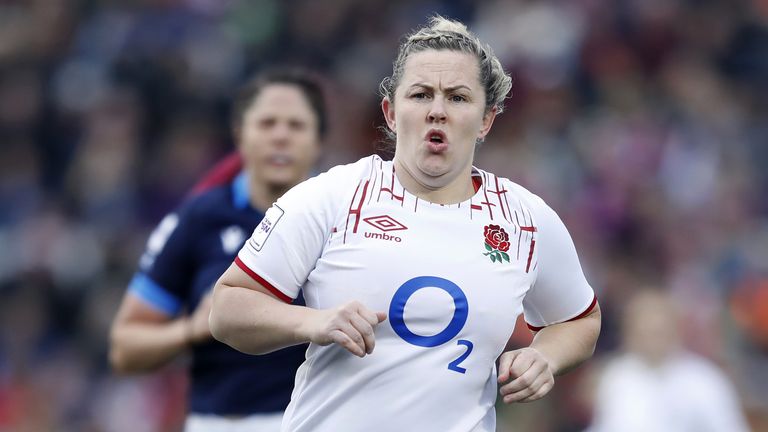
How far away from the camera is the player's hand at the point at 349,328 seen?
3166 mm

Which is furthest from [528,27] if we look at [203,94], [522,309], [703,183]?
[522,309]

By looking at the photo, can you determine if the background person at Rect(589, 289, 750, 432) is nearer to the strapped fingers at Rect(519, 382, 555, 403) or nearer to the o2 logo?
the strapped fingers at Rect(519, 382, 555, 403)

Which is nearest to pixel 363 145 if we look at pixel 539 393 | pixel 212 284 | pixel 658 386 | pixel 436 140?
pixel 658 386

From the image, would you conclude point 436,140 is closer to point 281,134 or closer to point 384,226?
point 384,226

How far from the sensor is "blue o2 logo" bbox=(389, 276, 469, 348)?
3.42m

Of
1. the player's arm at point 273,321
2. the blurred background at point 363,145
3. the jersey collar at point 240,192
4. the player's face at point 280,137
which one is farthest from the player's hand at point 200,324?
the blurred background at point 363,145

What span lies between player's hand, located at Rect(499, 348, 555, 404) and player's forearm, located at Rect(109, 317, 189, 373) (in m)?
1.90

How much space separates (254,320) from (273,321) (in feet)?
0.19

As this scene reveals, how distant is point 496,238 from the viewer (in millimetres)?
3592

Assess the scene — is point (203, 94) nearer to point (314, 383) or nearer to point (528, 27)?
point (528, 27)

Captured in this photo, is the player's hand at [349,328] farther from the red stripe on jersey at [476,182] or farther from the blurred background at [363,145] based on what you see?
the blurred background at [363,145]

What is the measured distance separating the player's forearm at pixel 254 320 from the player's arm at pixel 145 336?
158cm

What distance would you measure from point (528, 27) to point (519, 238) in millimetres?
7894

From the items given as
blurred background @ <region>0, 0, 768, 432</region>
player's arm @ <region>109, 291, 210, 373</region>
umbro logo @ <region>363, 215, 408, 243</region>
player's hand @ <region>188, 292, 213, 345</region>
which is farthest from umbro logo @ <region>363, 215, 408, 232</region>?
blurred background @ <region>0, 0, 768, 432</region>
